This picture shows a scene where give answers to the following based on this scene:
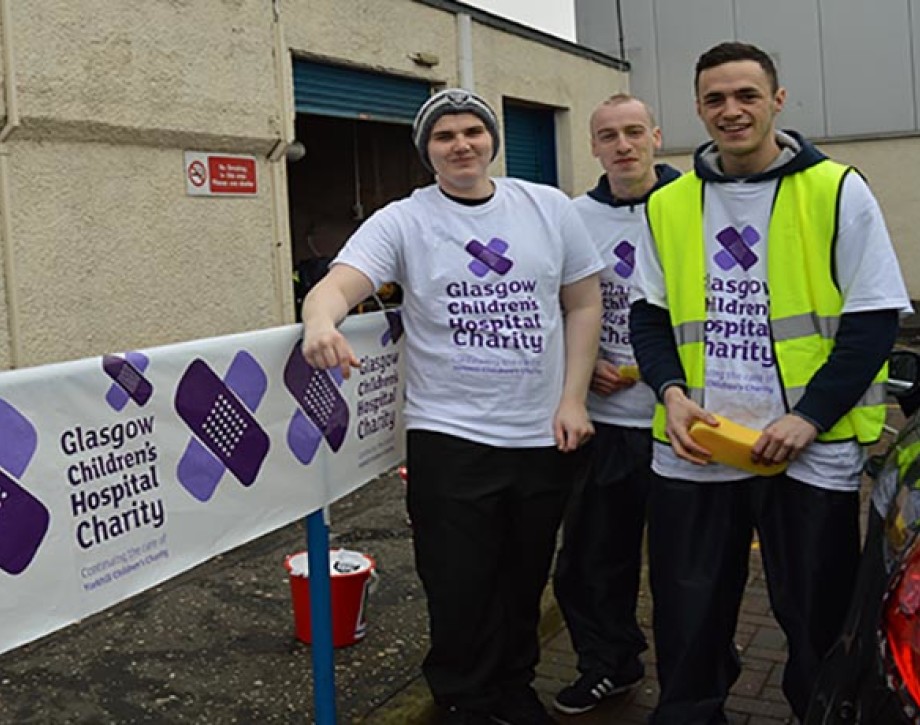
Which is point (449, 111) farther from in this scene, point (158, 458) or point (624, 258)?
point (158, 458)

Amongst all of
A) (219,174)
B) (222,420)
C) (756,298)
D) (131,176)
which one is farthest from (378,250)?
(219,174)

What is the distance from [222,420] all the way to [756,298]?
1.39 meters

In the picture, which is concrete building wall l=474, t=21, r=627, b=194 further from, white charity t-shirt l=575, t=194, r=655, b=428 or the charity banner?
the charity banner

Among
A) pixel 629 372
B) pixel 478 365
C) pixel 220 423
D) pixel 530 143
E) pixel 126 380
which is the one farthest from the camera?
pixel 530 143

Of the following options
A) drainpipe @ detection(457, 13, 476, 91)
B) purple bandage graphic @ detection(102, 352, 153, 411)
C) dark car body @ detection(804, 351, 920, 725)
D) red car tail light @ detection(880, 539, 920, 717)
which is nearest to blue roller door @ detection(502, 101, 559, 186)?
drainpipe @ detection(457, 13, 476, 91)

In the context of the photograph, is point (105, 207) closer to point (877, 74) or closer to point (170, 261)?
point (170, 261)

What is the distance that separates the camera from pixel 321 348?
263cm

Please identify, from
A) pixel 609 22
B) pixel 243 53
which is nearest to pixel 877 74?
pixel 609 22

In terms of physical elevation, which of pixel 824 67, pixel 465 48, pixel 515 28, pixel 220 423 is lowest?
pixel 220 423

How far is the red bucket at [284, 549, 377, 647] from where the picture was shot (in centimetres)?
382

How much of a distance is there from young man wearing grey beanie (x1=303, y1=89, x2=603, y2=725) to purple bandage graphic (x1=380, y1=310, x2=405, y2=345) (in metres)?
0.09

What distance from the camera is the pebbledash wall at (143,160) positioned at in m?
5.94

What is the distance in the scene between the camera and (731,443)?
274cm

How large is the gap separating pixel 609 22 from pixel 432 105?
1439 centimetres
